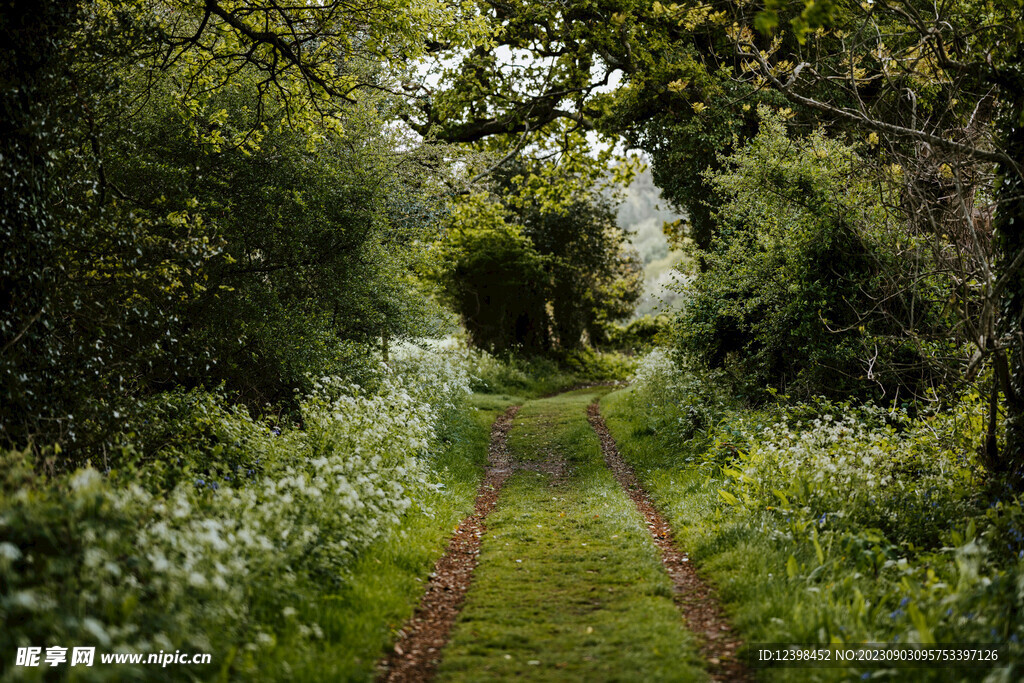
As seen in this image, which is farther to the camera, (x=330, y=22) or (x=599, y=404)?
(x=599, y=404)

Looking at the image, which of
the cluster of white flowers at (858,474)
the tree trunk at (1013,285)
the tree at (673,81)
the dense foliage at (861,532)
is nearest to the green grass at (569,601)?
the dense foliage at (861,532)

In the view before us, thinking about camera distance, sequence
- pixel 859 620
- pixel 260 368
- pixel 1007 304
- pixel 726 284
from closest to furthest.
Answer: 1. pixel 859 620
2. pixel 1007 304
3. pixel 260 368
4. pixel 726 284

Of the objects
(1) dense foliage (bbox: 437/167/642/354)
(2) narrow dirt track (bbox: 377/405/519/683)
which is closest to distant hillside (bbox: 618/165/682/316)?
(1) dense foliage (bbox: 437/167/642/354)

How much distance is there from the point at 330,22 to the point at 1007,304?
1112 cm

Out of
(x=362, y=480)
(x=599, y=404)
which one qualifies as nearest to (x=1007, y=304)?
(x=362, y=480)

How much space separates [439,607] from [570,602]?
1244 millimetres

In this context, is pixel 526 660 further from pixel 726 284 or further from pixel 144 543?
pixel 726 284

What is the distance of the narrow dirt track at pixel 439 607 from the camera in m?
4.87

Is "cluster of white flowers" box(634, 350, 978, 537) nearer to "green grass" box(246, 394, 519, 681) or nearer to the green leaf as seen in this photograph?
the green leaf

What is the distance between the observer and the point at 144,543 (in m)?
4.34

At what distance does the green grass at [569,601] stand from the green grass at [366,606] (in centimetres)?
55

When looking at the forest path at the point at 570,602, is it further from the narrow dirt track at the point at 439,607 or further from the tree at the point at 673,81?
the tree at the point at 673,81

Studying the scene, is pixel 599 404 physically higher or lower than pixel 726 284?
lower

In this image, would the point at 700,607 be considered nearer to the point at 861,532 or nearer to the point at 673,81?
the point at 861,532
